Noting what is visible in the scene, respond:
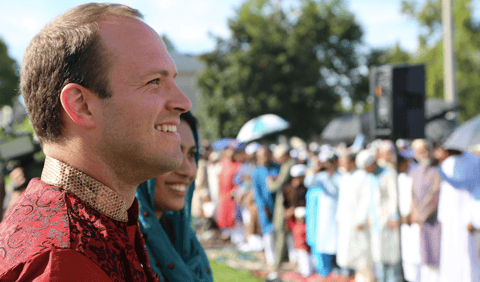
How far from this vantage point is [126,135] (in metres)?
0.99

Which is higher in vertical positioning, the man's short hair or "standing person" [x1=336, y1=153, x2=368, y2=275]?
the man's short hair

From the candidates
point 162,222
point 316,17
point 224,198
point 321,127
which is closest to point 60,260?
point 162,222

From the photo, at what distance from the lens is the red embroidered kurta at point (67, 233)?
80 centimetres

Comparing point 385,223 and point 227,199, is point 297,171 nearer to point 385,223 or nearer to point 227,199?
point 385,223

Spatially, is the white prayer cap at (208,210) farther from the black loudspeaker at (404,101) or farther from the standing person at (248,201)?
the black loudspeaker at (404,101)

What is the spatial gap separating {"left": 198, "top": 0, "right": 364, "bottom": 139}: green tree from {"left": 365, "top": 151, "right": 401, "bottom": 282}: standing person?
20.0m

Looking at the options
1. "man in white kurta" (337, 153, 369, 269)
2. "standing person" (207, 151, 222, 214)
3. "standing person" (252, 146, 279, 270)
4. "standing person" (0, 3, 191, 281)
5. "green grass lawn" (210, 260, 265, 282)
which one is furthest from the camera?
"standing person" (207, 151, 222, 214)

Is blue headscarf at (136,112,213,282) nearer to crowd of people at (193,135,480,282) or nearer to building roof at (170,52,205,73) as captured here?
crowd of people at (193,135,480,282)

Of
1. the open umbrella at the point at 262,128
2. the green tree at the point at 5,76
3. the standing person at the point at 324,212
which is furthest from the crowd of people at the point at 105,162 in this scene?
the green tree at the point at 5,76

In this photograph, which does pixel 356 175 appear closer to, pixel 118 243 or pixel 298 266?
pixel 298 266

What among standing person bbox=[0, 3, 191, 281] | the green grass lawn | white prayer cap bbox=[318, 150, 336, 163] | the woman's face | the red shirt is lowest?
the green grass lawn

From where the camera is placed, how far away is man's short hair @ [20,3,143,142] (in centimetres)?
96

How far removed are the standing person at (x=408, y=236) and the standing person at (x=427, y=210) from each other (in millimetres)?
138

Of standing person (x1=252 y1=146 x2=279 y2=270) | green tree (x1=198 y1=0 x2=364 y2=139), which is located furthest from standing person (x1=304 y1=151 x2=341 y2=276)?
green tree (x1=198 y1=0 x2=364 y2=139)
